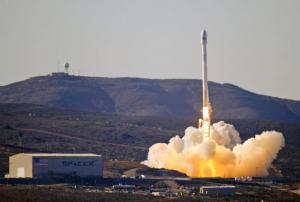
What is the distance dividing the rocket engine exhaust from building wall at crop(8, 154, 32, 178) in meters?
27.0

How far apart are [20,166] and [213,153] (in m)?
29.6

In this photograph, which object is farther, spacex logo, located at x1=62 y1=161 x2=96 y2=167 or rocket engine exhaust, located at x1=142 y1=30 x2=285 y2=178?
rocket engine exhaust, located at x1=142 y1=30 x2=285 y2=178

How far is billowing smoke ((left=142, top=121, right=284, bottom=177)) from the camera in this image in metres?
166

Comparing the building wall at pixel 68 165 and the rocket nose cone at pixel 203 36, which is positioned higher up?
the rocket nose cone at pixel 203 36

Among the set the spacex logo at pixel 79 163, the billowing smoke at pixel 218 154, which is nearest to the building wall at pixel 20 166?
the spacex logo at pixel 79 163

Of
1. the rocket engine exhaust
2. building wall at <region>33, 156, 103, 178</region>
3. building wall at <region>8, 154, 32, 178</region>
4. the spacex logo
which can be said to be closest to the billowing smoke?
the rocket engine exhaust

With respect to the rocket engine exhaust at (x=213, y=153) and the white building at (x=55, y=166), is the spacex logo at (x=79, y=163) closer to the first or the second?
the white building at (x=55, y=166)

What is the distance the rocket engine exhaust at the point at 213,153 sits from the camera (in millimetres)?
165125

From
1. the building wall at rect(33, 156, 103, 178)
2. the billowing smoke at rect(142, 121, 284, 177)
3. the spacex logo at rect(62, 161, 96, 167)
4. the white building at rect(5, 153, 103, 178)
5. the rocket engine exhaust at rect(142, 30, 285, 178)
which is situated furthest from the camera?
the billowing smoke at rect(142, 121, 284, 177)

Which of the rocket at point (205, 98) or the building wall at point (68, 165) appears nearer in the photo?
the building wall at point (68, 165)

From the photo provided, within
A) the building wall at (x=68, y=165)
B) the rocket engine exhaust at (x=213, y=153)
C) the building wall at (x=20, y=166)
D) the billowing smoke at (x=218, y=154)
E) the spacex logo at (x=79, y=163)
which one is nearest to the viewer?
the building wall at (x=68, y=165)

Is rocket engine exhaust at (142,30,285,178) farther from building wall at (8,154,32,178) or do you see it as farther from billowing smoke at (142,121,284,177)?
building wall at (8,154,32,178)

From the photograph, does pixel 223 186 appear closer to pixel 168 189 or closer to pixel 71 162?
pixel 168 189

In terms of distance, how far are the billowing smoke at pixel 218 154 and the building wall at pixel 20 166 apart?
27.0 meters
